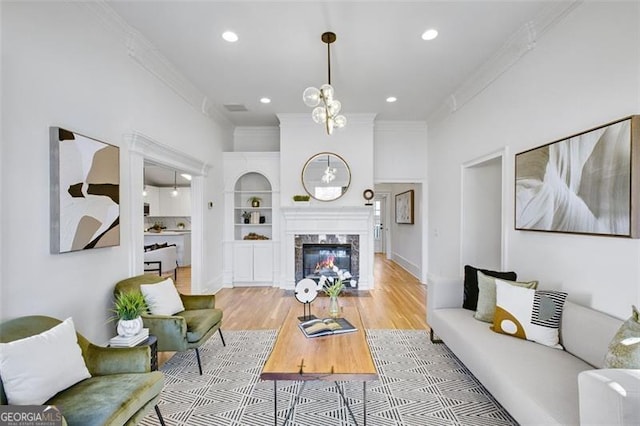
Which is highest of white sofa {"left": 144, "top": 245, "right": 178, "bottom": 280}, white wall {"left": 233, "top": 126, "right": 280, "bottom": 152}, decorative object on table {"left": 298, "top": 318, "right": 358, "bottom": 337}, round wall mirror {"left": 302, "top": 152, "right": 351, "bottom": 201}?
white wall {"left": 233, "top": 126, "right": 280, "bottom": 152}

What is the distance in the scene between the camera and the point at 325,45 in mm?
3191

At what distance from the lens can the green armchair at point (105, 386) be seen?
1.43 m

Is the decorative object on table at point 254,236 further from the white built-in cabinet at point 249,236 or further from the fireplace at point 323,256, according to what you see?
the fireplace at point 323,256

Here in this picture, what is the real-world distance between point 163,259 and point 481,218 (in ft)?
22.1

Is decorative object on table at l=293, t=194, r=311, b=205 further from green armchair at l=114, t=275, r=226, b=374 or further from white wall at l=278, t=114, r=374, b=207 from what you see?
green armchair at l=114, t=275, r=226, b=374

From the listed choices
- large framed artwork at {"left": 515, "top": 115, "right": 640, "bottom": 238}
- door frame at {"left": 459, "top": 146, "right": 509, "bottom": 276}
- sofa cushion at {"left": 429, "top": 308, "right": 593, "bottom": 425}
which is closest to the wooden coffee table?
sofa cushion at {"left": 429, "top": 308, "right": 593, "bottom": 425}

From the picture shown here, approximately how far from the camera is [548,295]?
7.34ft

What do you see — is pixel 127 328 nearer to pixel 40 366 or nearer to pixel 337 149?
pixel 40 366

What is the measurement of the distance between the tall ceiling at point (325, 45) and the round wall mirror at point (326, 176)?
1.19 metres

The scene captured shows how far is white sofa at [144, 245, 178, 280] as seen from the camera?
649 centimetres

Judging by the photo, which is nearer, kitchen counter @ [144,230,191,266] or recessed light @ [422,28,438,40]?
recessed light @ [422,28,438,40]

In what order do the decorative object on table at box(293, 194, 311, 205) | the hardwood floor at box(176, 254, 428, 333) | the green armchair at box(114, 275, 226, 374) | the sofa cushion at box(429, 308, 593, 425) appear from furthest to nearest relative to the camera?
the decorative object on table at box(293, 194, 311, 205)
the hardwood floor at box(176, 254, 428, 333)
the green armchair at box(114, 275, 226, 374)
the sofa cushion at box(429, 308, 593, 425)

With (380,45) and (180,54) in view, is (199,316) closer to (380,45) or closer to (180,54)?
(180,54)

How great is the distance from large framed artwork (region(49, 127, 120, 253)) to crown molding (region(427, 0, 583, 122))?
408 cm
